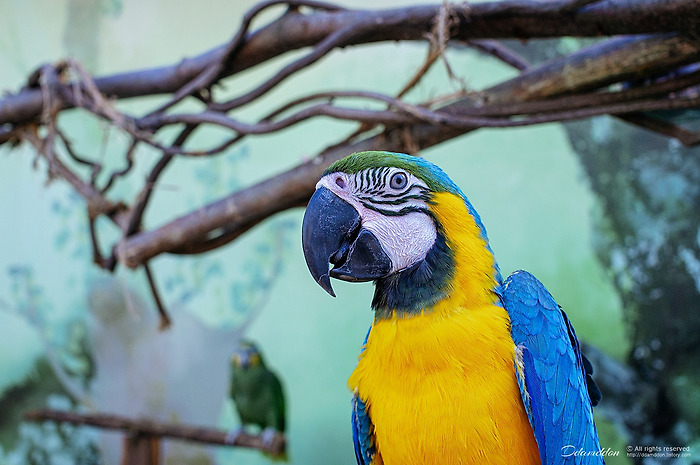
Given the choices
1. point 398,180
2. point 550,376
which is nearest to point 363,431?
point 550,376

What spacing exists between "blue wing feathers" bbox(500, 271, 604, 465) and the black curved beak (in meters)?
0.27

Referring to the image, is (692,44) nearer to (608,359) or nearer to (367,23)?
(367,23)

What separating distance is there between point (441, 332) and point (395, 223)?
0.21 meters

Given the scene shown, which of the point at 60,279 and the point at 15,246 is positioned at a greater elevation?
the point at 15,246

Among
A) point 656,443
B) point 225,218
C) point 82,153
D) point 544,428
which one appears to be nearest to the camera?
point 544,428

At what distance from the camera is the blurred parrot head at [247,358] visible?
3.13m

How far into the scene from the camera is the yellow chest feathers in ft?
2.96

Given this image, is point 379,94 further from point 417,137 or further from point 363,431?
point 363,431

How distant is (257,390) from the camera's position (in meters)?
3.10

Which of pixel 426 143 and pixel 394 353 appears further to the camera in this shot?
pixel 426 143

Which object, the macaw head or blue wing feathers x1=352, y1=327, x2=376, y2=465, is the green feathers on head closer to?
the macaw head

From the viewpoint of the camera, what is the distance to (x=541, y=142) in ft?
10.2

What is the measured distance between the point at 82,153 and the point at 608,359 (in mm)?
3753

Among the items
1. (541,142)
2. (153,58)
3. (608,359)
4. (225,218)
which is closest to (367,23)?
(225,218)
